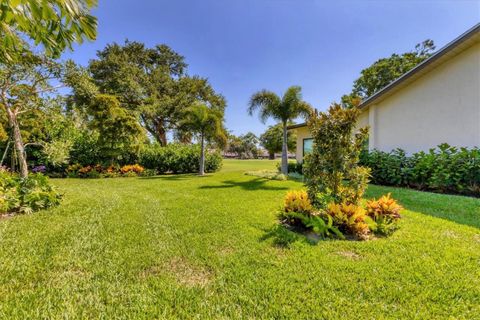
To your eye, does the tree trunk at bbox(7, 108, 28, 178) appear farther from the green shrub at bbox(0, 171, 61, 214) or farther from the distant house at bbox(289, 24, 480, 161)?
the distant house at bbox(289, 24, 480, 161)

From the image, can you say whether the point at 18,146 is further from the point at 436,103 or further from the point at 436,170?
the point at 436,103

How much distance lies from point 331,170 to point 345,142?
62 cm

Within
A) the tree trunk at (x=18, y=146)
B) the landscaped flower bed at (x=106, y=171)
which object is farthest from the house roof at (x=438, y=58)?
the landscaped flower bed at (x=106, y=171)

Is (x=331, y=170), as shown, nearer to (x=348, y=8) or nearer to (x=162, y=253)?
(x=162, y=253)

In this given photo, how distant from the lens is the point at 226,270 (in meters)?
2.52

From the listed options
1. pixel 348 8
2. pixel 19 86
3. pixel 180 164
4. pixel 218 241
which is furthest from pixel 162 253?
pixel 180 164

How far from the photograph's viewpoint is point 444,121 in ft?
26.3

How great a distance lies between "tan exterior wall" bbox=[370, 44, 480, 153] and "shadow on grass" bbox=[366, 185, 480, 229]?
290 centimetres

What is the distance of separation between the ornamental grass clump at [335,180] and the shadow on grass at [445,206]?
1.42 m

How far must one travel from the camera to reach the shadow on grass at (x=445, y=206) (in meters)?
4.42

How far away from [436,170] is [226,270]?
8.22 metres

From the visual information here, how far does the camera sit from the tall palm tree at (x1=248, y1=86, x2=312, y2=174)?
11484 millimetres

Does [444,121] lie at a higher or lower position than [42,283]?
higher

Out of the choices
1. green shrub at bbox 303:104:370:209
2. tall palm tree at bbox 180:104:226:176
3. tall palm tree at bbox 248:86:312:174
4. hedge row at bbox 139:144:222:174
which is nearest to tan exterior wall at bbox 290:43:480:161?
tall palm tree at bbox 248:86:312:174
